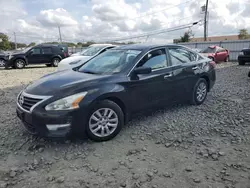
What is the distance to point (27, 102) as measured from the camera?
10.8 feet

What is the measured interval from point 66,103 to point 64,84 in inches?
16.2

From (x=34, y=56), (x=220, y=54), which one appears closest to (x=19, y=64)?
(x=34, y=56)

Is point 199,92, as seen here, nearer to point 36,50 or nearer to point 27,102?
point 27,102

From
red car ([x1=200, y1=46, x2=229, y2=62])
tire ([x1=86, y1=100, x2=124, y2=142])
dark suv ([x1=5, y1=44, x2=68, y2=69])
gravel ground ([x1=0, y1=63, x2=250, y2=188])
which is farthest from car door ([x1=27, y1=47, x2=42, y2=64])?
tire ([x1=86, y1=100, x2=124, y2=142])

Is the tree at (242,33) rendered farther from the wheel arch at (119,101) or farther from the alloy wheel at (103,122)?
the alloy wheel at (103,122)

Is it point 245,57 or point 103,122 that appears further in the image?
point 245,57

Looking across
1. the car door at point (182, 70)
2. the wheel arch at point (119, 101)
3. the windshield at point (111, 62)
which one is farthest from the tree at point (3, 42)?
the wheel arch at point (119, 101)

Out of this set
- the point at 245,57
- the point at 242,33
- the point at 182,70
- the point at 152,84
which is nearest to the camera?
the point at 152,84

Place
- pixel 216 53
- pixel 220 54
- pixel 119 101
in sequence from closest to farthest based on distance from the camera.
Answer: pixel 119 101
pixel 216 53
pixel 220 54

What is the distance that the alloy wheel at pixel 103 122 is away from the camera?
11.1ft

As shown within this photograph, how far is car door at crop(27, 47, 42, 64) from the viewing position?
50.1 feet

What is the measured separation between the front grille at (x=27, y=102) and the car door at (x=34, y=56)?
13.0m

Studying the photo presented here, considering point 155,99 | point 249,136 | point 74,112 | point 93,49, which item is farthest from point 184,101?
point 93,49

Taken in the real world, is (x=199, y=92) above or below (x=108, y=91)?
below
